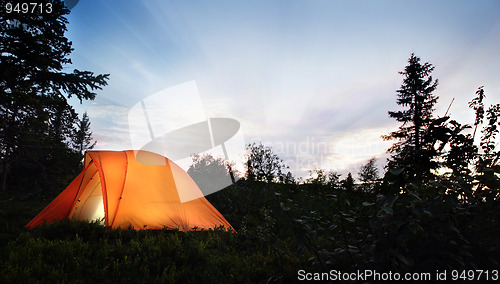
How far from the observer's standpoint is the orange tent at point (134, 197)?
598 centimetres

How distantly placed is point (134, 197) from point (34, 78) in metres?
9.04

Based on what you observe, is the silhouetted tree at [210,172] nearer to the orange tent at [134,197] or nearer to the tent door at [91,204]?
the orange tent at [134,197]

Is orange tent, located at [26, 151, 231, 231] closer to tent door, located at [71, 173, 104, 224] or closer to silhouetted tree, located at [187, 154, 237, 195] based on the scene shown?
tent door, located at [71, 173, 104, 224]

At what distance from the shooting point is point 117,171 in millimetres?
6324

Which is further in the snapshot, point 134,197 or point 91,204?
point 91,204

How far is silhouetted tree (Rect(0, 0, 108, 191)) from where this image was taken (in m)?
8.98

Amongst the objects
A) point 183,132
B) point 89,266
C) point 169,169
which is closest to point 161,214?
point 169,169

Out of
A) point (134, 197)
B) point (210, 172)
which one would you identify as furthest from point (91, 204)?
point (210, 172)

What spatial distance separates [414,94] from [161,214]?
64.3 feet

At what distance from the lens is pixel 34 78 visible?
10336 millimetres

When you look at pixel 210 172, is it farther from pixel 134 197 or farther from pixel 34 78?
pixel 34 78

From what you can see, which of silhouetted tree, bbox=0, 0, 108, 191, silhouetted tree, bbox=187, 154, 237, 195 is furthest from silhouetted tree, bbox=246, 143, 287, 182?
silhouetted tree, bbox=0, 0, 108, 191

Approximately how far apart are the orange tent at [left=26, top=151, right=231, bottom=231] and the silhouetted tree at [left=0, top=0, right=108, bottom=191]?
510cm

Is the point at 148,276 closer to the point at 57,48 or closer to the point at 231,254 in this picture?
the point at 231,254
